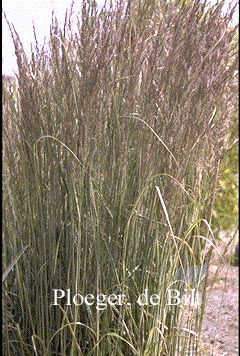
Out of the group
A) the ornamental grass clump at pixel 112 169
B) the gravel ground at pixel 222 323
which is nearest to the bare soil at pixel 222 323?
the gravel ground at pixel 222 323

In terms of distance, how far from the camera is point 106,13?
73.8 inches

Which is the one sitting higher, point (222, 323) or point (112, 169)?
point (112, 169)

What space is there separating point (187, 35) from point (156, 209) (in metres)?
0.53

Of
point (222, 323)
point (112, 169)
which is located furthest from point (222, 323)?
point (112, 169)

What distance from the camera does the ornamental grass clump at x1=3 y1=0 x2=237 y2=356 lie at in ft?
5.87

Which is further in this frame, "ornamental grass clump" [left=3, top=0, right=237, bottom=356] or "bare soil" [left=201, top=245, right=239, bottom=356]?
"bare soil" [left=201, top=245, right=239, bottom=356]

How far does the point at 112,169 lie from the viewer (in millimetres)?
1834

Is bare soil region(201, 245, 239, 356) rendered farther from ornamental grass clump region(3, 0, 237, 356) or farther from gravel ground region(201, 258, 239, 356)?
ornamental grass clump region(3, 0, 237, 356)

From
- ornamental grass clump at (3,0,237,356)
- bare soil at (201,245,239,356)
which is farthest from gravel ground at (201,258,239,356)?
ornamental grass clump at (3,0,237,356)

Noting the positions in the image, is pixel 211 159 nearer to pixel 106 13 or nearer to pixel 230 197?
pixel 106 13

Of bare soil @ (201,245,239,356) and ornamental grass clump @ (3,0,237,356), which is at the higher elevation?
ornamental grass clump @ (3,0,237,356)

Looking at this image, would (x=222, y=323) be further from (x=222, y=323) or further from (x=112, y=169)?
(x=112, y=169)

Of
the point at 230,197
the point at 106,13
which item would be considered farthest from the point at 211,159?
the point at 230,197

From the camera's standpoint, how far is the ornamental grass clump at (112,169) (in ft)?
5.87
